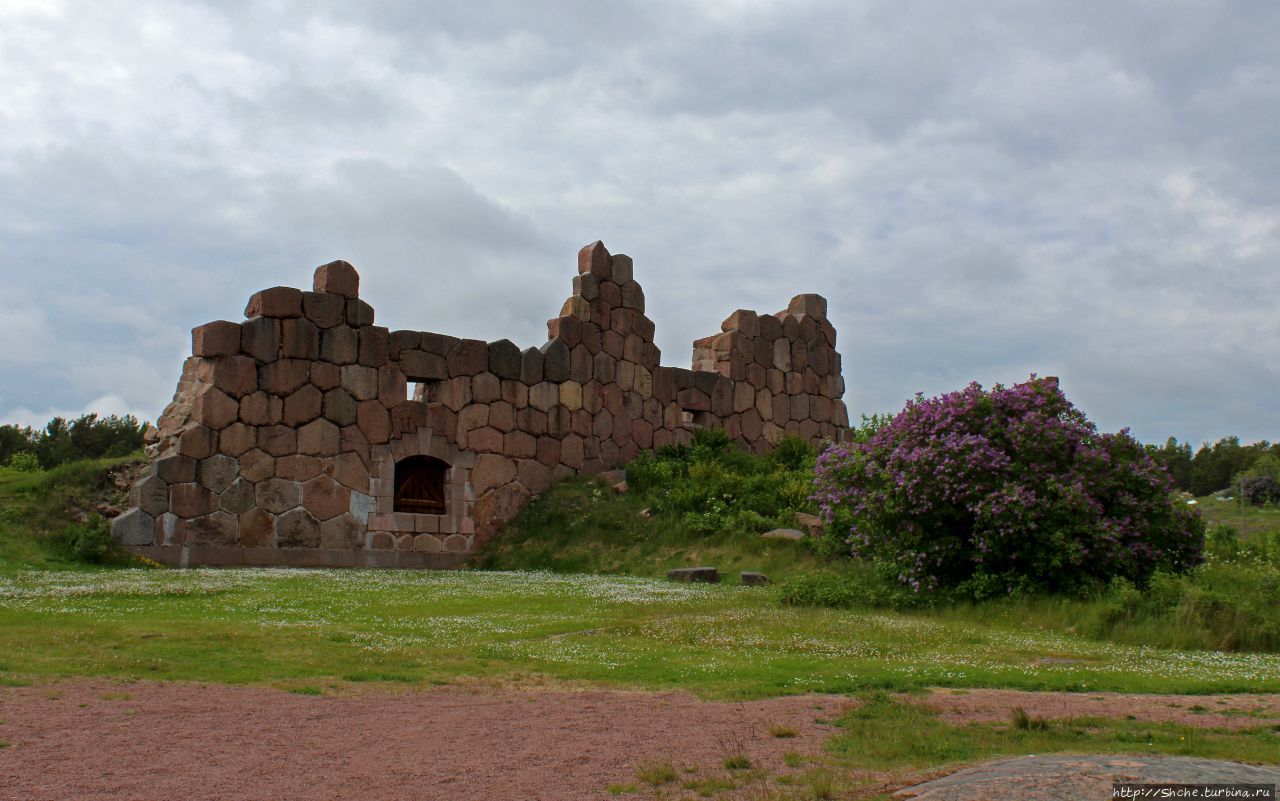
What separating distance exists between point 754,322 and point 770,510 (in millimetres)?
7701

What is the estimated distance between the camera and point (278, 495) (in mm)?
18969

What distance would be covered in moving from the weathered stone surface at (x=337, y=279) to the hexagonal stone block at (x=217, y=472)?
324 cm

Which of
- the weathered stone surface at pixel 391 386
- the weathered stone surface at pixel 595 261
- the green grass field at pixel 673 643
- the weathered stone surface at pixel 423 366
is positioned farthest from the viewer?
the weathered stone surface at pixel 595 261

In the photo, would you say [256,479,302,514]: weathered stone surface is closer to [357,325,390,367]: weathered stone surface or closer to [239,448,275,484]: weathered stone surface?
[239,448,275,484]: weathered stone surface

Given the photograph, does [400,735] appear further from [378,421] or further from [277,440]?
[378,421]

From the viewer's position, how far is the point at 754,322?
26438mm

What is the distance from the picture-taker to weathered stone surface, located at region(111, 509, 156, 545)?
17.3 meters

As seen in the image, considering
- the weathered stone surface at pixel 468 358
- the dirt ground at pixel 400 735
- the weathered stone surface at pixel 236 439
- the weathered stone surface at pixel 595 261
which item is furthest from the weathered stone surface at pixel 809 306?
the dirt ground at pixel 400 735

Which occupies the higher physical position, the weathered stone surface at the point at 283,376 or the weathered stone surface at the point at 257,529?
the weathered stone surface at the point at 283,376

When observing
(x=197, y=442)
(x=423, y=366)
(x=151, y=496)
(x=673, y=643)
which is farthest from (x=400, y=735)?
(x=423, y=366)

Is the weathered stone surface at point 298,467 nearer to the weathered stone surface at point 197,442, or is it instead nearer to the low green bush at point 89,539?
the weathered stone surface at point 197,442

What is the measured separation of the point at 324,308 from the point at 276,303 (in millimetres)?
826

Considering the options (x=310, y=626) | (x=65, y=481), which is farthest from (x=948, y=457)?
(x=65, y=481)

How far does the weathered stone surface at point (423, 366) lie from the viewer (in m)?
20.5
